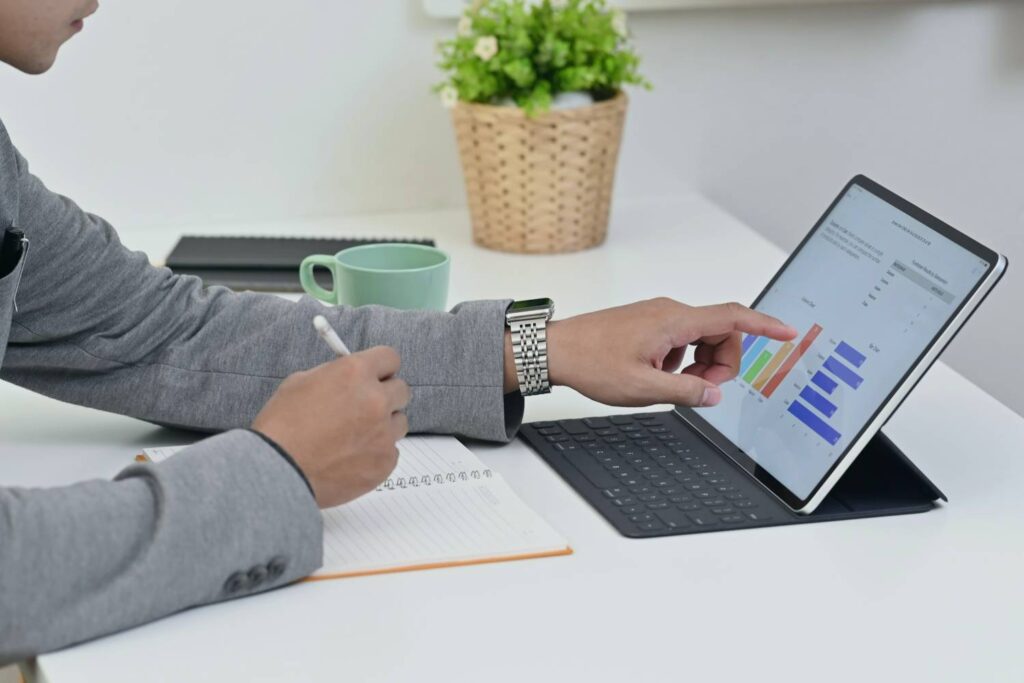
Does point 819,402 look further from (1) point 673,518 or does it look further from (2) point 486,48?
(2) point 486,48

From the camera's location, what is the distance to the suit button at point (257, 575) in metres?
0.81

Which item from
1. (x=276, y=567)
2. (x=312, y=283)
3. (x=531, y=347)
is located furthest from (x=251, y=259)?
(x=276, y=567)

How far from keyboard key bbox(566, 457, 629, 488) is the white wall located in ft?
1.96

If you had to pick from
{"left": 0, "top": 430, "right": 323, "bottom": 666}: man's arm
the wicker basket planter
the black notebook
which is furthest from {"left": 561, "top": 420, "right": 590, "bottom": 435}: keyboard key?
the wicker basket planter

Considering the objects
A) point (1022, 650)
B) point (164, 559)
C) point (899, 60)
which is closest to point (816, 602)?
point (1022, 650)

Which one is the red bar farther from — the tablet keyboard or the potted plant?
the potted plant

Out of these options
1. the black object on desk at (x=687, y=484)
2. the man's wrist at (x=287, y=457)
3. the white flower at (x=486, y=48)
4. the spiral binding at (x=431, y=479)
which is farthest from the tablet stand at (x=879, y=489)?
the white flower at (x=486, y=48)

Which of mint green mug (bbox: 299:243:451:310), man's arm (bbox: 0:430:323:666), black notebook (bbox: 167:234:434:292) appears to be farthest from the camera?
black notebook (bbox: 167:234:434:292)

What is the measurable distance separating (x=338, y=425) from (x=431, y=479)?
142mm

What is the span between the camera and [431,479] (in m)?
0.99

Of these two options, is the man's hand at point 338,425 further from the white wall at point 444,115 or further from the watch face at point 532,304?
the white wall at point 444,115

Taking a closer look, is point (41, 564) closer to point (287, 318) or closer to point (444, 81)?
point (287, 318)

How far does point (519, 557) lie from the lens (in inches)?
34.5

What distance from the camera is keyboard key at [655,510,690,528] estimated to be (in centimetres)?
93
